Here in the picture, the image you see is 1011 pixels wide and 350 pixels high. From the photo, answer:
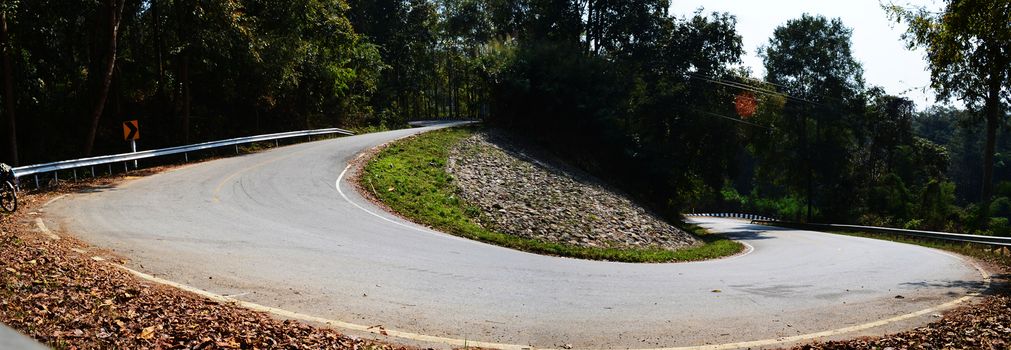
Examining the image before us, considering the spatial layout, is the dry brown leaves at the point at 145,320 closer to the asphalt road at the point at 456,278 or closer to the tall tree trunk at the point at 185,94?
the asphalt road at the point at 456,278

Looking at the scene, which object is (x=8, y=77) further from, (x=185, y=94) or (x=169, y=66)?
(x=169, y=66)

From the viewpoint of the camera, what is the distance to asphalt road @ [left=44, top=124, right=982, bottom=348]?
26.0 feet

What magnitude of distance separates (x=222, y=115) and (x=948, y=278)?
105 ft

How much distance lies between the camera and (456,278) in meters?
10.2

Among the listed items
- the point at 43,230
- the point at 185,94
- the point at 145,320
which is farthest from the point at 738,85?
the point at 145,320

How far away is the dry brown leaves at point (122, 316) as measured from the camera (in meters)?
5.58

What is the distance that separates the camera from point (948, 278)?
13.1m

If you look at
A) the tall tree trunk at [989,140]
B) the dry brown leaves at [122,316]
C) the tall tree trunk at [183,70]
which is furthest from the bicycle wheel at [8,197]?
the tall tree trunk at [989,140]

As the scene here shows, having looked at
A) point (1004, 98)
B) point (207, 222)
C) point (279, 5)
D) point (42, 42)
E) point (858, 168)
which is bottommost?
point (858, 168)

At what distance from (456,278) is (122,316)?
5.02 metres

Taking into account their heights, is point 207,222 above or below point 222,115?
below

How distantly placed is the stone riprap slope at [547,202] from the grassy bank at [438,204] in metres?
0.63

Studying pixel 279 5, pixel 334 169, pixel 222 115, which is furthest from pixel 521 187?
pixel 222 115

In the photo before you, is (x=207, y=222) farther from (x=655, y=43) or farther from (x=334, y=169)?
(x=655, y=43)
